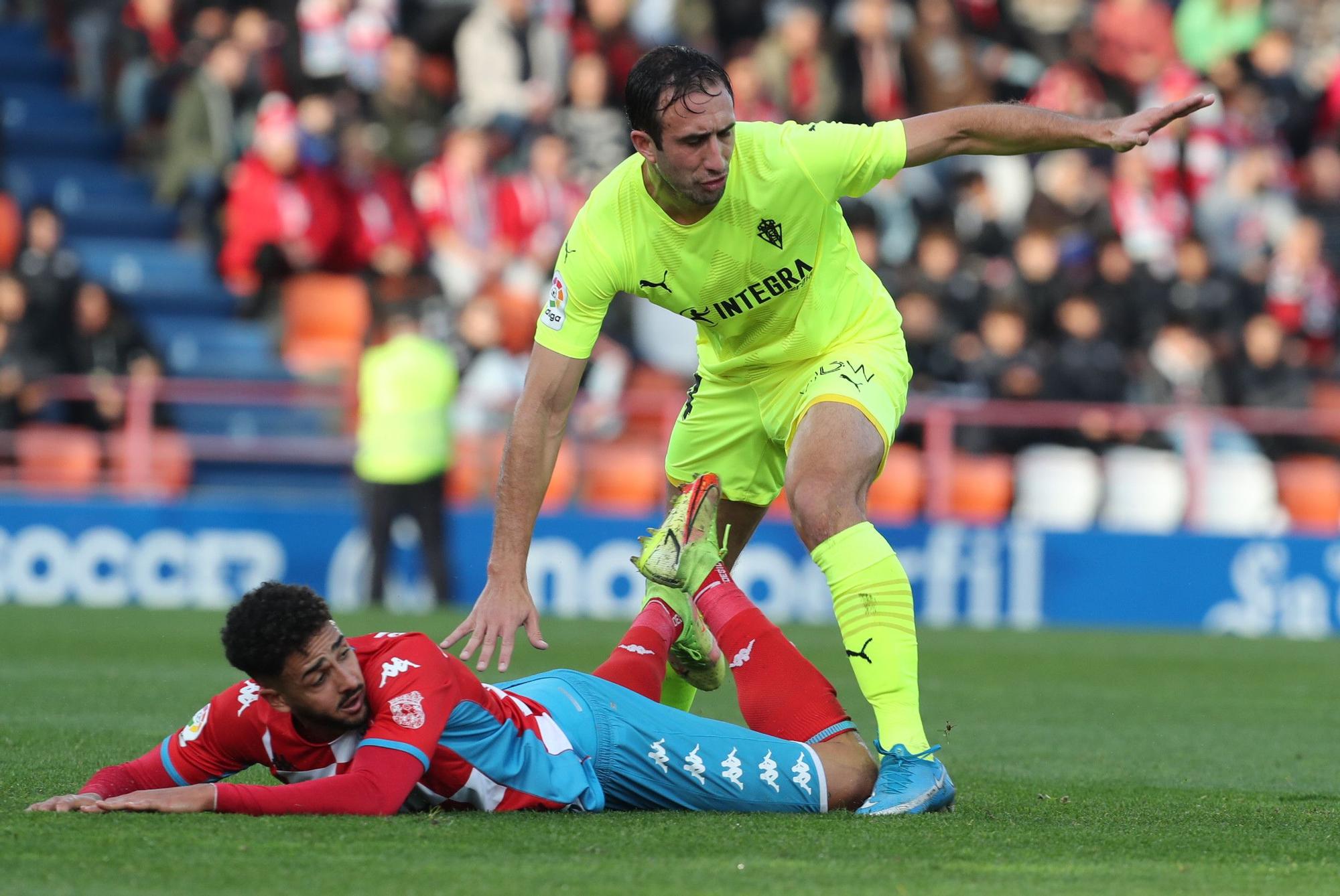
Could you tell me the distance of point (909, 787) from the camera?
5398mm

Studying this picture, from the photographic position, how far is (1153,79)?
1986cm

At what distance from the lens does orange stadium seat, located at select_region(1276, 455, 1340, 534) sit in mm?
15516

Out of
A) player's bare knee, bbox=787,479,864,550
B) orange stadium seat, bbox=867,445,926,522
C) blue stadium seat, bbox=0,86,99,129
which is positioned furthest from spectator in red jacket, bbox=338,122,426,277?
player's bare knee, bbox=787,479,864,550

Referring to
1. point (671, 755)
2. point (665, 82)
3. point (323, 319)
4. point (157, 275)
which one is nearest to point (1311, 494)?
point (323, 319)

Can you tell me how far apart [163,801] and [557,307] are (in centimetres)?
185

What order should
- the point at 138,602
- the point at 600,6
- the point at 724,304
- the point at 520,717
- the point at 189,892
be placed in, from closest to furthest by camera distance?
the point at 189,892 < the point at 520,717 < the point at 724,304 < the point at 138,602 < the point at 600,6

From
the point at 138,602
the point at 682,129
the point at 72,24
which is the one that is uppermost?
the point at 72,24

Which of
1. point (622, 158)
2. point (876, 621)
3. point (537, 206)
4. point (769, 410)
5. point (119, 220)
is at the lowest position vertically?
point (876, 621)

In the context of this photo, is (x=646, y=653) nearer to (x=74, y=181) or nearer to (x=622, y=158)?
(x=622, y=158)

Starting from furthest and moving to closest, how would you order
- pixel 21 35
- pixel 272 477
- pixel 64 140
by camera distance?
pixel 21 35 < pixel 64 140 < pixel 272 477

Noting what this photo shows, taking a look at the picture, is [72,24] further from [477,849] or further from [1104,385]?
[477,849]

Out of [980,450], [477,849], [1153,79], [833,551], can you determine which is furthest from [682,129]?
[1153,79]

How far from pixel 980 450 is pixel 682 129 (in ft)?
Answer: 34.1

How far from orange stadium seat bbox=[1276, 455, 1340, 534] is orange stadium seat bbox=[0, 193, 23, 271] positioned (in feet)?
33.0
